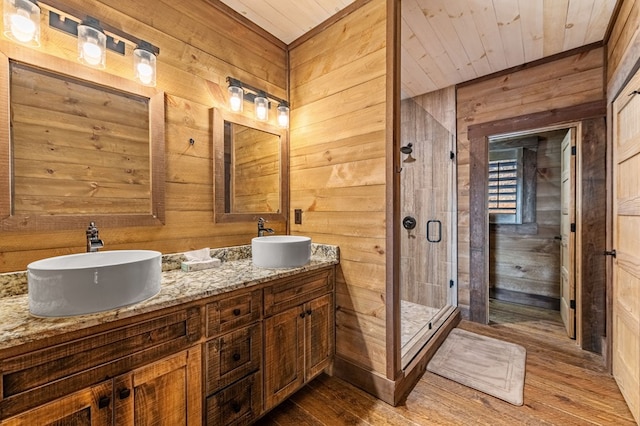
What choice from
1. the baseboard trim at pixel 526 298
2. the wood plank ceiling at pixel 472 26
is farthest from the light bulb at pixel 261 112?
the baseboard trim at pixel 526 298

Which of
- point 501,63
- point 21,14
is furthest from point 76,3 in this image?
point 501,63

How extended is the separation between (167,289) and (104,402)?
42cm

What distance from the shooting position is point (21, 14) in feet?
3.74

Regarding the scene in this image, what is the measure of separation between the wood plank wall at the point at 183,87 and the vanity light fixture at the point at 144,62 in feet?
0.20

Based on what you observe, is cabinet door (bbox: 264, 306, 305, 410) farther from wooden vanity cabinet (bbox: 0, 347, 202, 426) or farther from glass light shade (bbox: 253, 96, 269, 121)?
glass light shade (bbox: 253, 96, 269, 121)

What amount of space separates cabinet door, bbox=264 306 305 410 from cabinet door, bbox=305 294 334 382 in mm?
56

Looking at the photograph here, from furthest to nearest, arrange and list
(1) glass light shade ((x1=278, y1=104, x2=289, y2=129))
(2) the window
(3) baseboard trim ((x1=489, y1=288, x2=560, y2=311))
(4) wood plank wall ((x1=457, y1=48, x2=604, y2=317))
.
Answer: (2) the window, (3) baseboard trim ((x1=489, y1=288, x2=560, y2=311)), (4) wood plank wall ((x1=457, y1=48, x2=604, y2=317)), (1) glass light shade ((x1=278, y1=104, x2=289, y2=129))

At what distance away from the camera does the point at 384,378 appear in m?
1.73

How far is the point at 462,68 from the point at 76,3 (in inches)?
116

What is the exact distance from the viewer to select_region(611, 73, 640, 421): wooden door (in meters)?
1.54

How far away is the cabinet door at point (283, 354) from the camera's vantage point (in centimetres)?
149

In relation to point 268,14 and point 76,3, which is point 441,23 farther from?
point 76,3

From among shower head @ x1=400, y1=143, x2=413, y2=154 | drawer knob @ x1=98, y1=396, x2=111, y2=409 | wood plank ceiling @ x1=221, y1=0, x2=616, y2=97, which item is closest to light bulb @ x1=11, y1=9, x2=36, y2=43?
wood plank ceiling @ x1=221, y1=0, x2=616, y2=97

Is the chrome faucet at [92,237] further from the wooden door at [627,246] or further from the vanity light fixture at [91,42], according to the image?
the wooden door at [627,246]
